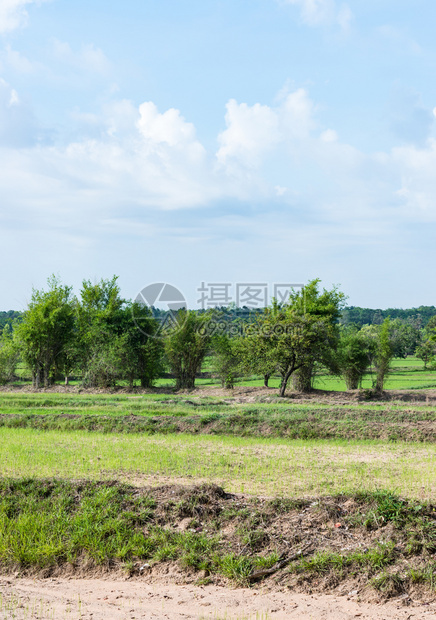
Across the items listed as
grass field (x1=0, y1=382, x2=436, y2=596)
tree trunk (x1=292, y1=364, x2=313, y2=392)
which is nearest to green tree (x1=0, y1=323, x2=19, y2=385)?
tree trunk (x1=292, y1=364, x2=313, y2=392)

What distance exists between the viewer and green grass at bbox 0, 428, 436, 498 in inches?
424

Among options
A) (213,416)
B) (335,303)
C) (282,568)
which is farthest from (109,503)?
(335,303)

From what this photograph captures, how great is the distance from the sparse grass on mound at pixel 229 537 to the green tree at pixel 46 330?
34.6m

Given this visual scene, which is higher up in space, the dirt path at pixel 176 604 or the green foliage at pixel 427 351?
the green foliage at pixel 427 351

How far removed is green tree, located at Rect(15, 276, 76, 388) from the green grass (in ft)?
81.6

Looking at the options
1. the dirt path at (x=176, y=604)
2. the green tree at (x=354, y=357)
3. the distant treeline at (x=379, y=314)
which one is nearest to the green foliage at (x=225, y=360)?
the green tree at (x=354, y=357)

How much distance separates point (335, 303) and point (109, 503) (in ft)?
112

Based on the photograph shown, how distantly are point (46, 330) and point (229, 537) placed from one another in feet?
122

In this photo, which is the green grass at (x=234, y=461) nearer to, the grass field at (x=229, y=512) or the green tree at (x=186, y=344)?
the grass field at (x=229, y=512)

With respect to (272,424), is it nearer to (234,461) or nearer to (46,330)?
(234,461)

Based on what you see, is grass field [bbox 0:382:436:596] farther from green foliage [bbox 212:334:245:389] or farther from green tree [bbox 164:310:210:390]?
green tree [bbox 164:310:210:390]

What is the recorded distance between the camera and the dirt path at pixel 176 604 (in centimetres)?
578

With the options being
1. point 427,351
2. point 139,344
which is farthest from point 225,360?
point 427,351

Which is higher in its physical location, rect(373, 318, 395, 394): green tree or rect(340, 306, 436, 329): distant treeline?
rect(340, 306, 436, 329): distant treeline
